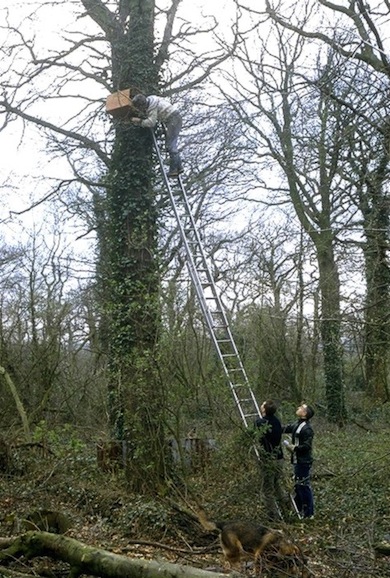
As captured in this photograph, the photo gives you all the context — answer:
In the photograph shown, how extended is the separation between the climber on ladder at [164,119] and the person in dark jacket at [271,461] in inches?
180

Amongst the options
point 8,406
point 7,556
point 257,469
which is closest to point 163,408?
point 257,469

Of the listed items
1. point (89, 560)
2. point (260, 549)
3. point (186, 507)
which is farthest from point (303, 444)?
A: point (89, 560)

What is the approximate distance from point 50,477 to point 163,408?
2.09m

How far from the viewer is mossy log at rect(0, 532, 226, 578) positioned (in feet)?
16.4

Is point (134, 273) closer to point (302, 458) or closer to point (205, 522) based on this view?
point (302, 458)

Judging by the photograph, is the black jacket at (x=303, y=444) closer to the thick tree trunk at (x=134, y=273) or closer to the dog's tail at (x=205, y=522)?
the thick tree trunk at (x=134, y=273)

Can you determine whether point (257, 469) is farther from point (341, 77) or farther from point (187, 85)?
point (187, 85)

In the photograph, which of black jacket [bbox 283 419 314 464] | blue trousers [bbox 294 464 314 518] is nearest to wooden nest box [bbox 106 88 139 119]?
black jacket [bbox 283 419 314 464]

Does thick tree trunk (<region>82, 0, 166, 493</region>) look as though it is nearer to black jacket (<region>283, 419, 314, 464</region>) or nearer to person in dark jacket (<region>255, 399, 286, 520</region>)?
person in dark jacket (<region>255, 399, 286, 520</region>)

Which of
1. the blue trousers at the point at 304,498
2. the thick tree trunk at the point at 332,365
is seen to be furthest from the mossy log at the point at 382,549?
the thick tree trunk at the point at 332,365

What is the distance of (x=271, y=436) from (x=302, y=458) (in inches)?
35.1

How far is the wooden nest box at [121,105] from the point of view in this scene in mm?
10602

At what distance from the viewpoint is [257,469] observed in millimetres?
8133

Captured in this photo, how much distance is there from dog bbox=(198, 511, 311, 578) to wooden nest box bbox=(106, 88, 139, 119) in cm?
677
